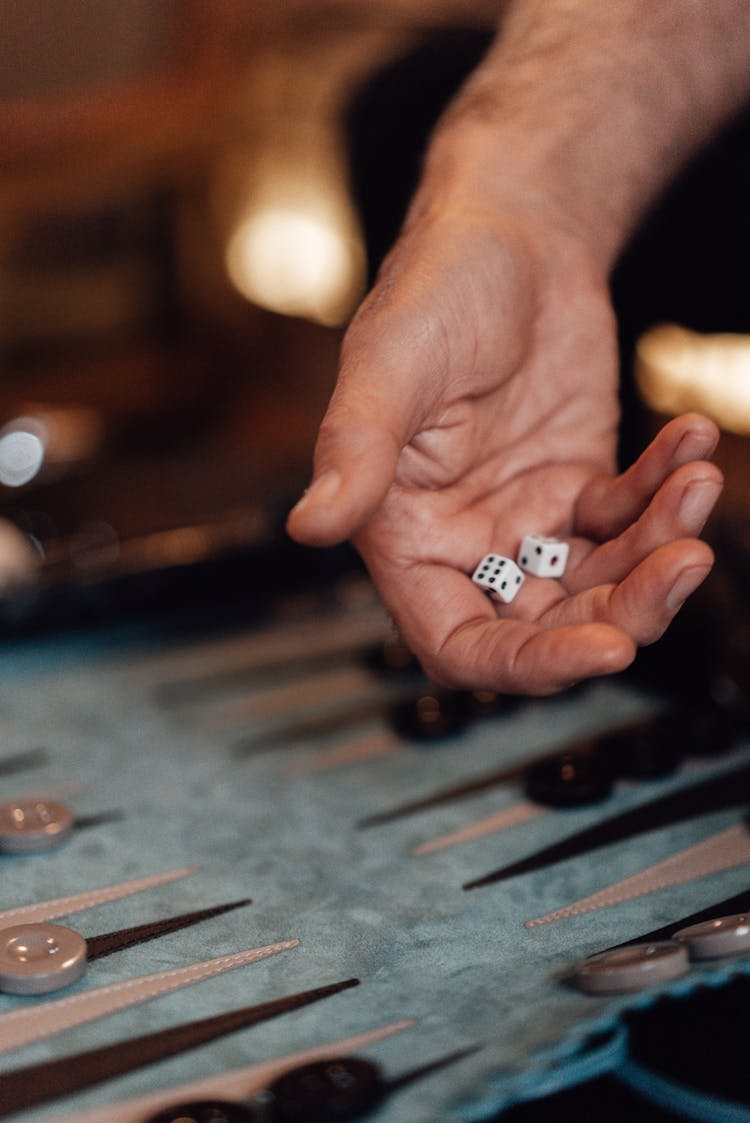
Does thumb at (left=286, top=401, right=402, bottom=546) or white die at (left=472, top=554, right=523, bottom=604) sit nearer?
thumb at (left=286, top=401, right=402, bottom=546)

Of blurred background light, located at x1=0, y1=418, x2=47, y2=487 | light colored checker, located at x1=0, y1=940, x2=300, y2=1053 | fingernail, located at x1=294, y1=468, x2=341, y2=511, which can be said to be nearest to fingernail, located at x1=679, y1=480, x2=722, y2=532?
fingernail, located at x1=294, y1=468, x2=341, y2=511

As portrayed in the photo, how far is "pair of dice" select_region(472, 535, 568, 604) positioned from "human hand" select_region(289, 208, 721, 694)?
0.04ft

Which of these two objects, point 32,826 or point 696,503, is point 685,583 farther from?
point 32,826

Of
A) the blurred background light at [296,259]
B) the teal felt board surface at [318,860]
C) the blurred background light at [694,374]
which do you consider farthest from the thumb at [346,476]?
the blurred background light at [296,259]

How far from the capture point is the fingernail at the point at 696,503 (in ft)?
2.69

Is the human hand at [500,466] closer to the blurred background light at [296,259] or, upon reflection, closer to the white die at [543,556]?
the white die at [543,556]

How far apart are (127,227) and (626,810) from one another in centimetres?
224

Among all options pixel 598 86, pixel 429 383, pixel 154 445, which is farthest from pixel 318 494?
pixel 154 445

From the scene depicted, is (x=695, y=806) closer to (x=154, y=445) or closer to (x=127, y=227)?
(x=154, y=445)

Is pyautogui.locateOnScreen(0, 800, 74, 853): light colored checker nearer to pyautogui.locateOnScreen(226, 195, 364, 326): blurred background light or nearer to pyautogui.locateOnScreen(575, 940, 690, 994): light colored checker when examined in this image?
pyautogui.locateOnScreen(575, 940, 690, 994): light colored checker

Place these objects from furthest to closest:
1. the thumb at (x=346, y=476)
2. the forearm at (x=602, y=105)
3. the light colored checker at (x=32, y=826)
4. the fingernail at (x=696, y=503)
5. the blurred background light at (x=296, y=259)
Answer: the blurred background light at (x=296, y=259) → the forearm at (x=602, y=105) → the light colored checker at (x=32, y=826) → the fingernail at (x=696, y=503) → the thumb at (x=346, y=476)

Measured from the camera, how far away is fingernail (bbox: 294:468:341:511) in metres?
0.70

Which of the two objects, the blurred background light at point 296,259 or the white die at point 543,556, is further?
the blurred background light at point 296,259

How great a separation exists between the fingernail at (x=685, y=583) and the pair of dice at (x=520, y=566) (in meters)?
0.14
